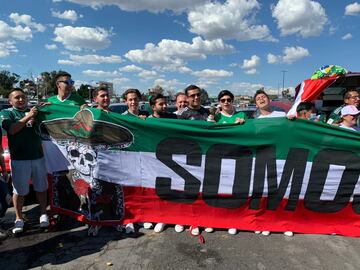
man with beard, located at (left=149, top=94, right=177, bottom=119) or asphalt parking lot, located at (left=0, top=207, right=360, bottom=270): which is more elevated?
man with beard, located at (left=149, top=94, right=177, bottom=119)

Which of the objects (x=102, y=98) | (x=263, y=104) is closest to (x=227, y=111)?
(x=263, y=104)

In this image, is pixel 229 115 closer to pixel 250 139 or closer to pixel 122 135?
pixel 250 139

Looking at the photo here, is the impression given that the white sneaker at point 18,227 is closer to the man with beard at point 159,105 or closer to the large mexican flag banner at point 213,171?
the large mexican flag banner at point 213,171

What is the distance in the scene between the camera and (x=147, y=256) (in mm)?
3713

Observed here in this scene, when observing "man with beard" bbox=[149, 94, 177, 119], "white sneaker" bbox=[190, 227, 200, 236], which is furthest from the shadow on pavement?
"man with beard" bbox=[149, 94, 177, 119]

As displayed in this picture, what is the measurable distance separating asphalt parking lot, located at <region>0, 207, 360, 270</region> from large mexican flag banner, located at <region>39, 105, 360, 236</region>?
245 mm

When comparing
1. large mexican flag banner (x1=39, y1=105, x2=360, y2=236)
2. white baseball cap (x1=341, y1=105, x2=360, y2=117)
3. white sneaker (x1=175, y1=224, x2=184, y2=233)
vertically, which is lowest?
white sneaker (x1=175, y1=224, x2=184, y2=233)

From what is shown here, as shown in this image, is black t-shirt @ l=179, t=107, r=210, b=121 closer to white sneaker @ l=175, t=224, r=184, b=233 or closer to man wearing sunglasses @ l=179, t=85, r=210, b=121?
man wearing sunglasses @ l=179, t=85, r=210, b=121

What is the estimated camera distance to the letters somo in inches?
169

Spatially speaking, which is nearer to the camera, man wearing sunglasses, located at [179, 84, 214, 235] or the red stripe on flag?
the red stripe on flag

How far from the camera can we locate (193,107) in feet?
16.5

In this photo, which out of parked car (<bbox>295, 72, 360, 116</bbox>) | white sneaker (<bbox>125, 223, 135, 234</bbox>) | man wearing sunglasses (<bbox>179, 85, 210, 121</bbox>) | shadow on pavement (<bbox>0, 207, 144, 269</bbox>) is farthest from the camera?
parked car (<bbox>295, 72, 360, 116</bbox>)

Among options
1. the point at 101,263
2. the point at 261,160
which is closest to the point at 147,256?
the point at 101,263

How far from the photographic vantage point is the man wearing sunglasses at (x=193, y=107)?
4.94 metres
